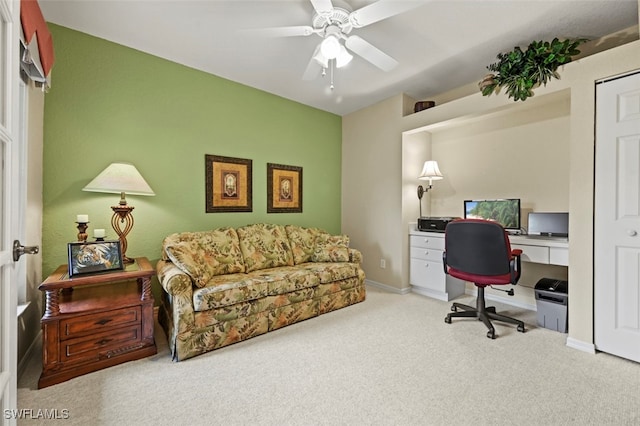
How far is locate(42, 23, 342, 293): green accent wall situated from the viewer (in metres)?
2.30

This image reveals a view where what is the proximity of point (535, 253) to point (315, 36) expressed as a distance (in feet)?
9.09

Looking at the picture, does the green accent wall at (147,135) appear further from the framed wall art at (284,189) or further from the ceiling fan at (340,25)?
the ceiling fan at (340,25)

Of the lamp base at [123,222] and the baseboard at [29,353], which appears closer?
the baseboard at [29,353]

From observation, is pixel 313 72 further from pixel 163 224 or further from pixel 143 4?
pixel 163 224

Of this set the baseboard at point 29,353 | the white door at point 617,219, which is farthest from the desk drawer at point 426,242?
the baseboard at point 29,353

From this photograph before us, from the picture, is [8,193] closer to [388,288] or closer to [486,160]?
[388,288]

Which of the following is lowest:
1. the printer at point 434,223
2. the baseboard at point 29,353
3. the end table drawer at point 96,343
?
the baseboard at point 29,353

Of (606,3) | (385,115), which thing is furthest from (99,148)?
(606,3)

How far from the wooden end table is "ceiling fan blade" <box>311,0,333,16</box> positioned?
7.08ft

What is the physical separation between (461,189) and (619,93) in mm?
1734

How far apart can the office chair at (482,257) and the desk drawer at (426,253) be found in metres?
0.66

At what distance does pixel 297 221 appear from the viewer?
3908mm

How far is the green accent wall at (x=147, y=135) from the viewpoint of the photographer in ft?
7.55

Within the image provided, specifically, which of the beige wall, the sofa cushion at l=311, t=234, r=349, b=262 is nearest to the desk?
the beige wall
